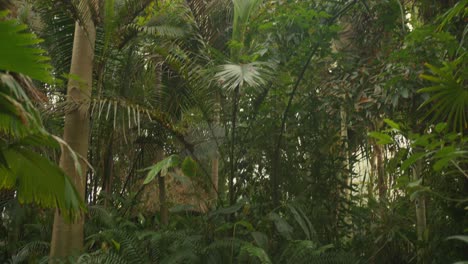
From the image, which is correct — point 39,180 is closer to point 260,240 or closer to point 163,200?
point 260,240

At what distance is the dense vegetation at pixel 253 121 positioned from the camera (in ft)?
13.7

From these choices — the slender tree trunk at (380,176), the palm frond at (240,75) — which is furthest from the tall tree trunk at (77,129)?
the slender tree trunk at (380,176)

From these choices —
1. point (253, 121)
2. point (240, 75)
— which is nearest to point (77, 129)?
point (240, 75)

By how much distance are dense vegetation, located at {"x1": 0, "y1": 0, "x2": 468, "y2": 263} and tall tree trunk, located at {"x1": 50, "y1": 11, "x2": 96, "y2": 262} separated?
1 cm

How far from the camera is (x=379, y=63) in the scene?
4.91m

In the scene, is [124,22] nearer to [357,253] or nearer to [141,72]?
[141,72]

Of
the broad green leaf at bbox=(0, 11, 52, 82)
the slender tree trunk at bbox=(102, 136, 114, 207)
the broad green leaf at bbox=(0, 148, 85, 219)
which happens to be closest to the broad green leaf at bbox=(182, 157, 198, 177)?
the slender tree trunk at bbox=(102, 136, 114, 207)

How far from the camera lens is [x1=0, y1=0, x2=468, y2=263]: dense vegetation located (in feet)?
13.7

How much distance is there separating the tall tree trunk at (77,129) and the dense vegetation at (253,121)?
0.01 m

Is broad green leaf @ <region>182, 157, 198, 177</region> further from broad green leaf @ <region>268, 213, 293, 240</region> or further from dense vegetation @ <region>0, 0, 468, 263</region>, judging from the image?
broad green leaf @ <region>268, 213, 293, 240</region>

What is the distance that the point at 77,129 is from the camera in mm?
4215

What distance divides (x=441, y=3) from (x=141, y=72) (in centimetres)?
316

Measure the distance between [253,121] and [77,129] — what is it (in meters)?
1.74

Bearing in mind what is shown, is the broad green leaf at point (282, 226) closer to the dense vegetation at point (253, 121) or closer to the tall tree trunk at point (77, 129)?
the dense vegetation at point (253, 121)
